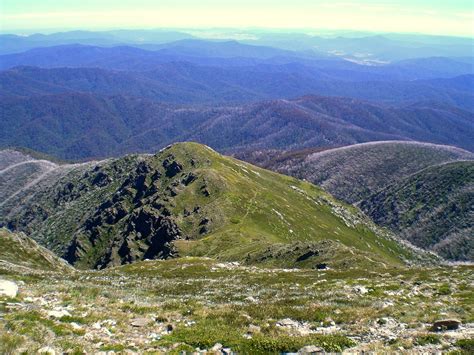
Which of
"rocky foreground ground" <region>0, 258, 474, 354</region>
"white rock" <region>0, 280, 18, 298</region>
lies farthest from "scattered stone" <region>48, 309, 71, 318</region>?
"white rock" <region>0, 280, 18, 298</region>

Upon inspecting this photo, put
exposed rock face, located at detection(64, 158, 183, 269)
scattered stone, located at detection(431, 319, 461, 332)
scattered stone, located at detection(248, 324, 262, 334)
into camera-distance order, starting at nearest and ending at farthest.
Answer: scattered stone, located at detection(248, 324, 262, 334)
scattered stone, located at detection(431, 319, 461, 332)
exposed rock face, located at detection(64, 158, 183, 269)

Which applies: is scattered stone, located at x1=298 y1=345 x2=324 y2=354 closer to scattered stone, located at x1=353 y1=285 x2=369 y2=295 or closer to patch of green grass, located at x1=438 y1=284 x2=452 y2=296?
scattered stone, located at x1=353 y1=285 x2=369 y2=295

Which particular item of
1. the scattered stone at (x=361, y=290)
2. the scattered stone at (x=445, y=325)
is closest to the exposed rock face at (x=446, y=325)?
the scattered stone at (x=445, y=325)

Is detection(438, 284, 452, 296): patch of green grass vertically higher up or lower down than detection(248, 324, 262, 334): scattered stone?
lower down

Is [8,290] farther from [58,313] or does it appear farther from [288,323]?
[288,323]

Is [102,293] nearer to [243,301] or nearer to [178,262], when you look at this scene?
[243,301]

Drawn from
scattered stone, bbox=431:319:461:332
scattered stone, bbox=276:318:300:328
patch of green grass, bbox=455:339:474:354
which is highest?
patch of green grass, bbox=455:339:474:354
